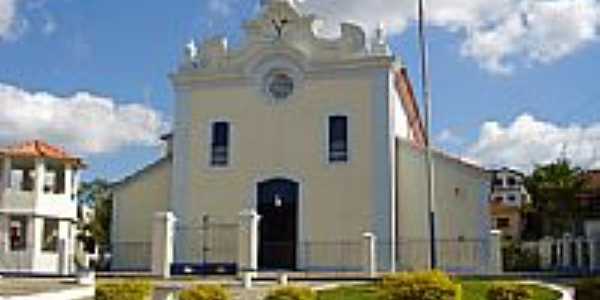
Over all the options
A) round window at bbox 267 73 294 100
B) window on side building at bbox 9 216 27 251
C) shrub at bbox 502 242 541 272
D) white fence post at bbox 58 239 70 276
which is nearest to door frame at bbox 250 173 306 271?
round window at bbox 267 73 294 100

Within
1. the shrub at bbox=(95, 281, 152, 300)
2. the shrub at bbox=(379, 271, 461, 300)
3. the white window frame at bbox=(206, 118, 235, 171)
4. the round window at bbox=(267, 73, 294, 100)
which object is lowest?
the shrub at bbox=(95, 281, 152, 300)

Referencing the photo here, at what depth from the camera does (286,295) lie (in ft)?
55.4

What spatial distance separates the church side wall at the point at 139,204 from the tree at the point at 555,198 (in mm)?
23958

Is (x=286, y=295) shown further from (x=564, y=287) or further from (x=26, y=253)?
(x=26, y=253)

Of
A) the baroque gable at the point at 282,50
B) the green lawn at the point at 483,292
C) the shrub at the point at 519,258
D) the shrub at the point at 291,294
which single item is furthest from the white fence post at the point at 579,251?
the shrub at the point at 291,294

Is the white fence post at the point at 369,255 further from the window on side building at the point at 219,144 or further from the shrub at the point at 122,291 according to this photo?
the shrub at the point at 122,291

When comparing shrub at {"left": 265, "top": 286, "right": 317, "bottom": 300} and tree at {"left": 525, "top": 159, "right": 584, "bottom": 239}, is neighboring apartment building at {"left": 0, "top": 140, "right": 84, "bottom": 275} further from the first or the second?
tree at {"left": 525, "top": 159, "right": 584, "bottom": 239}

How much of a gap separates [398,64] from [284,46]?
4.62 metres

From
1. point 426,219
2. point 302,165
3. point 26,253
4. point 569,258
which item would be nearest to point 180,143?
point 302,165

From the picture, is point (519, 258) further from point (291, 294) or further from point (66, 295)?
point (291, 294)

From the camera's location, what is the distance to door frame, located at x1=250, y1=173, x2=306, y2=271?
3522 cm

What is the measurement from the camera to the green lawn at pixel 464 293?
68.5ft

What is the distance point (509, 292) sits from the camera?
18.1m

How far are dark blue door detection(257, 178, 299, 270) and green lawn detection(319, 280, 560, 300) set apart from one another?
470 inches
